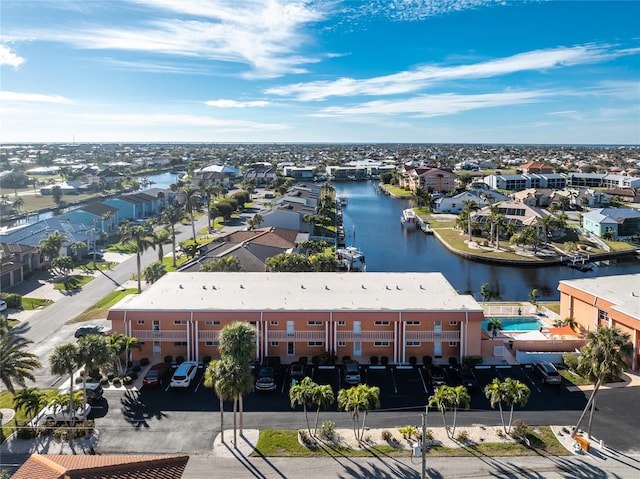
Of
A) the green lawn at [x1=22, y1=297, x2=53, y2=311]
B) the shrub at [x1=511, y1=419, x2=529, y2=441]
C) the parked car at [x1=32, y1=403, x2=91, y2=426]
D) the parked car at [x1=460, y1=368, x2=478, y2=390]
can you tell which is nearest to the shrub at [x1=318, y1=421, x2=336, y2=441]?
the shrub at [x1=511, y1=419, x2=529, y2=441]

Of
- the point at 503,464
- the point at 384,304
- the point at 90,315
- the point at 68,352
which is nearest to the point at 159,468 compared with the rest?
the point at 68,352

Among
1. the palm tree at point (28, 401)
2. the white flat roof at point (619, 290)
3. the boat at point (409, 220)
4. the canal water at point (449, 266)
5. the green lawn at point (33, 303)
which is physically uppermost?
the white flat roof at point (619, 290)

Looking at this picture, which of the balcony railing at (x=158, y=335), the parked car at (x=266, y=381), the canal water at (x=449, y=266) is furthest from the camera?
the canal water at (x=449, y=266)

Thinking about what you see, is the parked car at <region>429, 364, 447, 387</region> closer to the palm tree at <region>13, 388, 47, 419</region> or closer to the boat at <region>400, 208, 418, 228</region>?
the palm tree at <region>13, 388, 47, 419</region>

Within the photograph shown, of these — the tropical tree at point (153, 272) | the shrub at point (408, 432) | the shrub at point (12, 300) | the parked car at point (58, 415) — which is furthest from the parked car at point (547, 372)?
the shrub at point (12, 300)

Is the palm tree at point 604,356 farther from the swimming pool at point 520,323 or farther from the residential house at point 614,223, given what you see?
the residential house at point 614,223

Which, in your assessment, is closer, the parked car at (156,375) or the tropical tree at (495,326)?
the parked car at (156,375)
